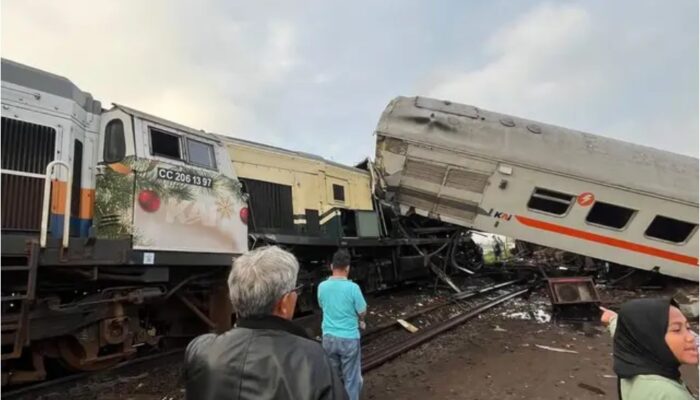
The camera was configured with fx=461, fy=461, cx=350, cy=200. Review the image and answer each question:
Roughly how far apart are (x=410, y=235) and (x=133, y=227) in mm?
7553

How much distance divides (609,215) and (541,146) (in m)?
2.03

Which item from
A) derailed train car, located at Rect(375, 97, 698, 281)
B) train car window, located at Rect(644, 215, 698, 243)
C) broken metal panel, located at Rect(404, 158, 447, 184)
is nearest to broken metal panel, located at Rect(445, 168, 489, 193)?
derailed train car, located at Rect(375, 97, 698, 281)

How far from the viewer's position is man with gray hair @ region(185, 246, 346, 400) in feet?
4.90

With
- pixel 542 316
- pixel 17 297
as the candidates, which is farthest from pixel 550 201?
pixel 17 297

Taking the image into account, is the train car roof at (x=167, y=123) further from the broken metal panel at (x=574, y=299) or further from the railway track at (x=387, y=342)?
the broken metal panel at (x=574, y=299)

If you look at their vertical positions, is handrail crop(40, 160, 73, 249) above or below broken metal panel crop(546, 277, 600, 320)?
Answer: above

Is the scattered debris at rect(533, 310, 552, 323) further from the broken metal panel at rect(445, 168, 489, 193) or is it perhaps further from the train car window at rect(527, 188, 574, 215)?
the broken metal panel at rect(445, 168, 489, 193)

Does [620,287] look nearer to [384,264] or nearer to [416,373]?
[384,264]

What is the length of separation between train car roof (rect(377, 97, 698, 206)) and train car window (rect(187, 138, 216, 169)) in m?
4.69

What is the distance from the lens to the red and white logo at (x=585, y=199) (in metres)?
9.31

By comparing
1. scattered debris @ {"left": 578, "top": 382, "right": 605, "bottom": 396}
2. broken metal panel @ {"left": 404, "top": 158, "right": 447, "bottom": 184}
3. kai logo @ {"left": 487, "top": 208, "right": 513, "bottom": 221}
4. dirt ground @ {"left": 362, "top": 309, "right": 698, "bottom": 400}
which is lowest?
scattered debris @ {"left": 578, "top": 382, "right": 605, "bottom": 396}

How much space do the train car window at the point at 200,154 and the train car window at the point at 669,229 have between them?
868 cm

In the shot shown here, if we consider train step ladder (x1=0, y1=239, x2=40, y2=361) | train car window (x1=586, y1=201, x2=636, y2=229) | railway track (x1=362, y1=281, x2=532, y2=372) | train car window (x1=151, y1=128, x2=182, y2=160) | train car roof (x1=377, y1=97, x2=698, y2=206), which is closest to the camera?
train step ladder (x1=0, y1=239, x2=40, y2=361)

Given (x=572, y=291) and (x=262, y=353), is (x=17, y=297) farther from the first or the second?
(x=572, y=291)
